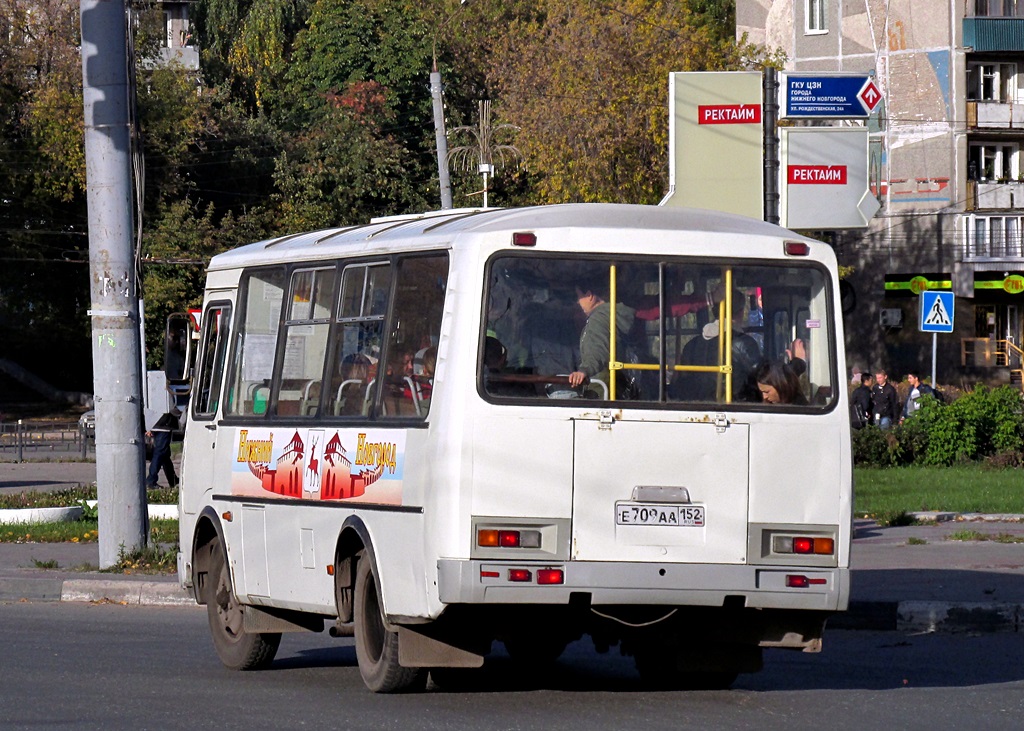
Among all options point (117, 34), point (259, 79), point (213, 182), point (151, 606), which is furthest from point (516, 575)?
point (259, 79)

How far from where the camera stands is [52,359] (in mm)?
60594

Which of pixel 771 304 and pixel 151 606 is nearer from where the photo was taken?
pixel 771 304

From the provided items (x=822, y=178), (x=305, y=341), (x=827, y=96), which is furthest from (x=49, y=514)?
(x=305, y=341)

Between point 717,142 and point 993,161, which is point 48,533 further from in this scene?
point 993,161

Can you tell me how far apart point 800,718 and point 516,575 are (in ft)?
5.08

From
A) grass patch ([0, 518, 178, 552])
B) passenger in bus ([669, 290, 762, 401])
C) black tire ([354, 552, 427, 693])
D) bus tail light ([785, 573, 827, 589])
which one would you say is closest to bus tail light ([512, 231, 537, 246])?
passenger in bus ([669, 290, 762, 401])

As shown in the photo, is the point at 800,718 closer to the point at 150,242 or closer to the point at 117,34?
the point at 117,34

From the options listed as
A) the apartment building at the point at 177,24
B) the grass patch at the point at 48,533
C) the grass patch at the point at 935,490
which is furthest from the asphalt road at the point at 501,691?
the apartment building at the point at 177,24

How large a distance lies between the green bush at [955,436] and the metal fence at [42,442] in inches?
697

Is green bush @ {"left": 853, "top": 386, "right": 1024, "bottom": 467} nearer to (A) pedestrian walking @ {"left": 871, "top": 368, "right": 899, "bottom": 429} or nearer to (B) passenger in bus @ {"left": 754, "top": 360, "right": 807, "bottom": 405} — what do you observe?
(A) pedestrian walking @ {"left": 871, "top": 368, "right": 899, "bottom": 429}

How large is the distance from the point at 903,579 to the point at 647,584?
6.36 m

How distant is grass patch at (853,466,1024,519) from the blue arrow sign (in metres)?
4.99

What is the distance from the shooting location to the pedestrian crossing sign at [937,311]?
3033 cm

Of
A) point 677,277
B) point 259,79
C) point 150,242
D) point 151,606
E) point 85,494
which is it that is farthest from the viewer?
point 259,79
